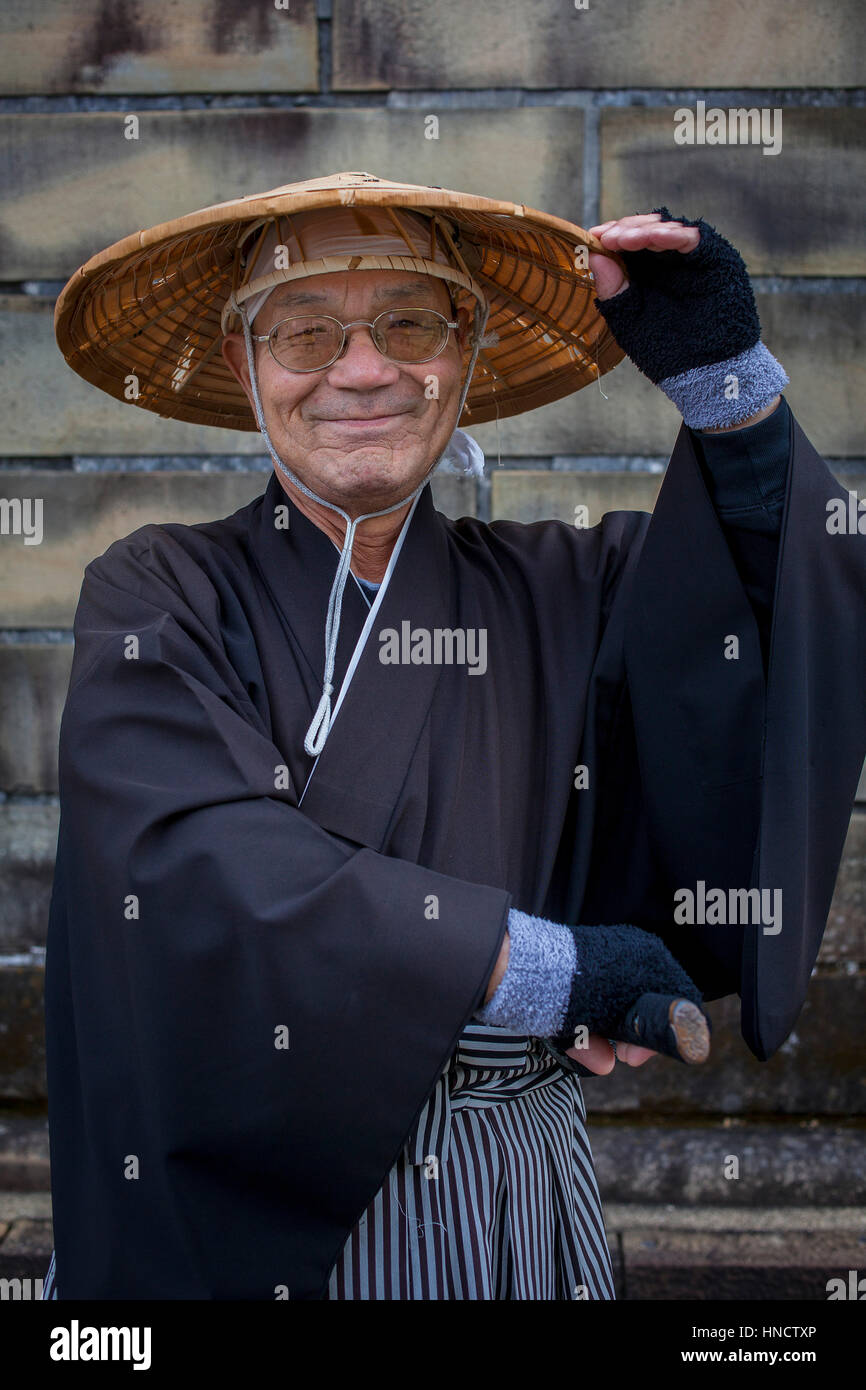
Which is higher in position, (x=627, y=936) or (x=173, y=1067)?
(x=627, y=936)

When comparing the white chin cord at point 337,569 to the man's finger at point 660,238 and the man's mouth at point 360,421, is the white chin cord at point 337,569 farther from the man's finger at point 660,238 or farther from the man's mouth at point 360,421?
the man's finger at point 660,238

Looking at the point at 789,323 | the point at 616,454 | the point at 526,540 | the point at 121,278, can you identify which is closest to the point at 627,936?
the point at 526,540

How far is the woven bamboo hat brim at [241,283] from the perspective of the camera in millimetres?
1409

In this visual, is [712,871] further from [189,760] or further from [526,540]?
[189,760]

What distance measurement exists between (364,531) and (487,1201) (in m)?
0.91

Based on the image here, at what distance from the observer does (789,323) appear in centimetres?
320

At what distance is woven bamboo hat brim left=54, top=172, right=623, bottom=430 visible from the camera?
1409 millimetres

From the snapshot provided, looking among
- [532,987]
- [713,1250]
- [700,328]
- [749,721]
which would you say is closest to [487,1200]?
[532,987]

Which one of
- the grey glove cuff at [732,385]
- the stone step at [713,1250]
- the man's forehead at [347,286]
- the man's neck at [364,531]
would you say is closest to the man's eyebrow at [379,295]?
the man's forehead at [347,286]

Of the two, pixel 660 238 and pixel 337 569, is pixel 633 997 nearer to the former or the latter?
pixel 337 569

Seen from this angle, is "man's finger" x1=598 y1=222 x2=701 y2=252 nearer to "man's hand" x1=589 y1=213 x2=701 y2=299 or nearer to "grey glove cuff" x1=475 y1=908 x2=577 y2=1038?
"man's hand" x1=589 y1=213 x2=701 y2=299

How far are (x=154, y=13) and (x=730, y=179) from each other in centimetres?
162

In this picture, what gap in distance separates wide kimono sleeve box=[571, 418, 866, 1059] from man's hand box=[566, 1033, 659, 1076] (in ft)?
0.65

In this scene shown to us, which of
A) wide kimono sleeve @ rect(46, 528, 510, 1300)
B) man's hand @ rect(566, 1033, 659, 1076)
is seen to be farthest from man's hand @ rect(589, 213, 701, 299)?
man's hand @ rect(566, 1033, 659, 1076)
